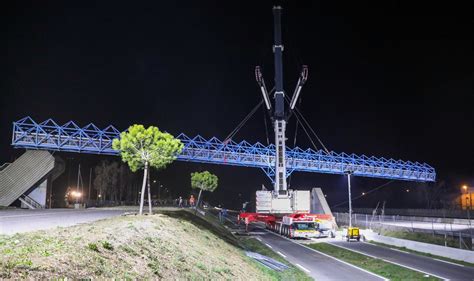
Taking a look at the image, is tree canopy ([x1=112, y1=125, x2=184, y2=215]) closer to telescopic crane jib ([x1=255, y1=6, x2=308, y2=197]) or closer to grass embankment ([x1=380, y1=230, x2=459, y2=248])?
grass embankment ([x1=380, y1=230, x2=459, y2=248])

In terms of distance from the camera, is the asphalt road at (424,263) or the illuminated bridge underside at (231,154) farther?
the illuminated bridge underside at (231,154)

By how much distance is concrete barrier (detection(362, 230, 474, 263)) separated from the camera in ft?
86.2

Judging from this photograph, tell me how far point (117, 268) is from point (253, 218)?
46374 millimetres

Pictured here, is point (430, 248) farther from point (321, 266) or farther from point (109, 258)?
point (109, 258)

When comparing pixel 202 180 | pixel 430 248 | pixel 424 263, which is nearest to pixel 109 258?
pixel 424 263

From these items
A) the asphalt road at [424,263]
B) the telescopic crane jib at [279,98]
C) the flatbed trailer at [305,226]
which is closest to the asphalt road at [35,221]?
the flatbed trailer at [305,226]

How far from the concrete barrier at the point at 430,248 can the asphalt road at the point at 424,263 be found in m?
1.54

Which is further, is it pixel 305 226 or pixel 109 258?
pixel 305 226

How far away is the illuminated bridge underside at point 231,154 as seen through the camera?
6969 cm

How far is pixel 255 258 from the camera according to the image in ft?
74.8

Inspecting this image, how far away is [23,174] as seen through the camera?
54688 mm

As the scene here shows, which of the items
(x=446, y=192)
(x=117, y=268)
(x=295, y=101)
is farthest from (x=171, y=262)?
(x=446, y=192)

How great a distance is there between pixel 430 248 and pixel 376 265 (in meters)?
8.88

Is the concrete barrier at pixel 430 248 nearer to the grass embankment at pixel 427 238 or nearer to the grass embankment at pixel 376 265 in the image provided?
the grass embankment at pixel 427 238
